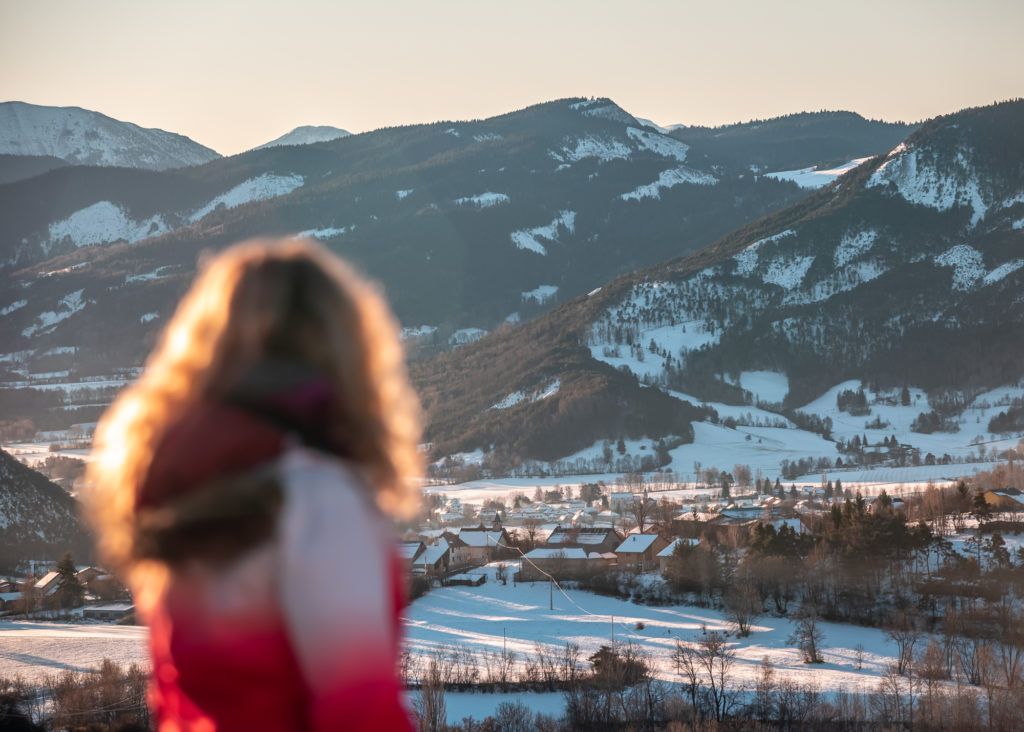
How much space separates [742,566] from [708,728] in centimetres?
2582

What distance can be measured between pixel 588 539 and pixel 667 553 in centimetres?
917

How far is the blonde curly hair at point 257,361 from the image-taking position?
2318 millimetres

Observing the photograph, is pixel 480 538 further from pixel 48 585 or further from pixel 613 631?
pixel 613 631

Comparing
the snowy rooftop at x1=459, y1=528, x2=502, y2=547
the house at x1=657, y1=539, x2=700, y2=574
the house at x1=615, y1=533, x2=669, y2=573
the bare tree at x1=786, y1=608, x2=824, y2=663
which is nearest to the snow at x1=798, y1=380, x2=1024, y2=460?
the snowy rooftop at x1=459, y1=528, x2=502, y2=547

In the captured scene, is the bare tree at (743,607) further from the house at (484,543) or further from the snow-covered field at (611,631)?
the house at (484,543)

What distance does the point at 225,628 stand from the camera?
7.07 ft

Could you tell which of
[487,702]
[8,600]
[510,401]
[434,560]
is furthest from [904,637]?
[510,401]

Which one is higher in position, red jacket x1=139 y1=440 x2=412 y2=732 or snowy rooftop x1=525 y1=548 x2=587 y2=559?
red jacket x1=139 y1=440 x2=412 y2=732

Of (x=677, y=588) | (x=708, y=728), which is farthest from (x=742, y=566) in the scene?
(x=708, y=728)

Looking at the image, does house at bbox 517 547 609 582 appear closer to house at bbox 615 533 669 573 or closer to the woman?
house at bbox 615 533 669 573

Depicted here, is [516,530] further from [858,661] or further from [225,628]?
[225,628]

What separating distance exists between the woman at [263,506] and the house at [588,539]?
69282 mm

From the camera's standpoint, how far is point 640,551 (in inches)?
2694

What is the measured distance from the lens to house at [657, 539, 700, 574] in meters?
61.8
